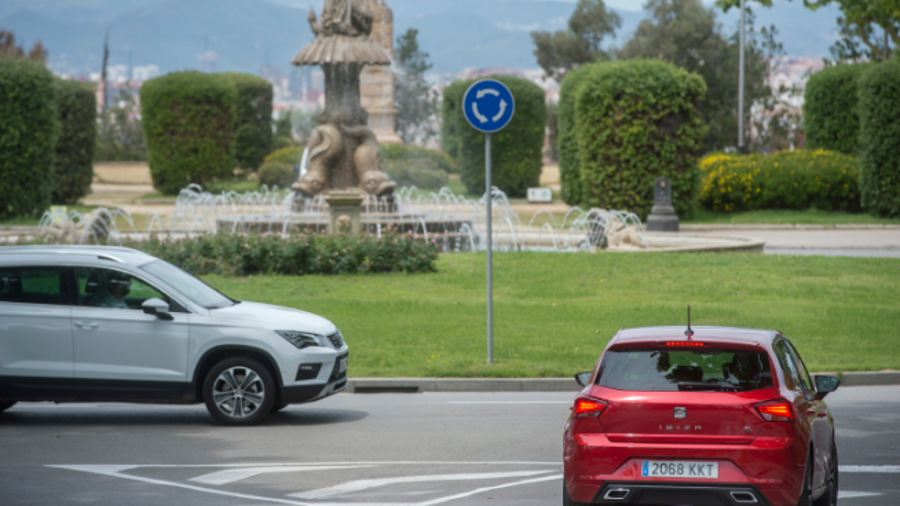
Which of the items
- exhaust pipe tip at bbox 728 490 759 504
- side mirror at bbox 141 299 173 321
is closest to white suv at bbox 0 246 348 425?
side mirror at bbox 141 299 173 321

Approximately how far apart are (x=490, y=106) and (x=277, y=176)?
3399 cm

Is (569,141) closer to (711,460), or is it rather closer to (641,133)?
(641,133)

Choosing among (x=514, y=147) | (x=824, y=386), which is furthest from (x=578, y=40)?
(x=824, y=386)

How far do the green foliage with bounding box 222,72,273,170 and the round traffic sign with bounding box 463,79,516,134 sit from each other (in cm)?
3891

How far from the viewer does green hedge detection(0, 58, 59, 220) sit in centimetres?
3209

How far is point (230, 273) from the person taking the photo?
1875cm

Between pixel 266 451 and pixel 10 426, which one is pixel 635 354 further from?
pixel 10 426

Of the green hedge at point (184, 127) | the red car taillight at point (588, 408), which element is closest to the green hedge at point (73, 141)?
the green hedge at point (184, 127)

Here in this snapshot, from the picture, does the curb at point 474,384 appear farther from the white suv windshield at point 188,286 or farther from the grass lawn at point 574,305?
the white suv windshield at point 188,286

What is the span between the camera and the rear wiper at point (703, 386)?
5.60 meters

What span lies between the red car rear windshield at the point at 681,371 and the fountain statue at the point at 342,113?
21.0m

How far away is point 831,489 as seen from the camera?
6.36 metres

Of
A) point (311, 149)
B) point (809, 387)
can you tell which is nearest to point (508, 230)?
point (311, 149)

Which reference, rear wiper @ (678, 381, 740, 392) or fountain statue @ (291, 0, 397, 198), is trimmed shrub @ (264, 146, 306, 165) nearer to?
fountain statue @ (291, 0, 397, 198)
